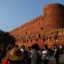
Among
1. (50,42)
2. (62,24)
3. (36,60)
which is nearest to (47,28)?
(62,24)

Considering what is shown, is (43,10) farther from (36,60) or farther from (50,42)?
(36,60)

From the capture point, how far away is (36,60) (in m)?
9.65

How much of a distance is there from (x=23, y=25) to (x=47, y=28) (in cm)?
773

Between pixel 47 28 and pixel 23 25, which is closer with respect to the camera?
pixel 47 28

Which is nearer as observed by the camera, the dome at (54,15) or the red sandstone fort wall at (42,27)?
the red sandstone fort wall at (42,27)

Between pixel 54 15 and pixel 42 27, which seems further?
pixel 42 27

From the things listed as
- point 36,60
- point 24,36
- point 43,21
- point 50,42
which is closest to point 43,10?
point 43,21

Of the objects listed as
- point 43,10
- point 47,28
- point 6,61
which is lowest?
point 6,61

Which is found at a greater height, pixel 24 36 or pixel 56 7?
→ pixel 56 7

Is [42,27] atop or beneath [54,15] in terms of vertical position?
beneath

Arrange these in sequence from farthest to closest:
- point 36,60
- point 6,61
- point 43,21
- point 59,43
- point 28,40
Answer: point 43,21 < point 28,40 < point 59,43 < point 36,60 < point 6,61

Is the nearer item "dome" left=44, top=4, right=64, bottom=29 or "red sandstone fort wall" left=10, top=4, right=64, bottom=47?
"red sandstone fort wall" left=10, top=4, right=64, bottom=47

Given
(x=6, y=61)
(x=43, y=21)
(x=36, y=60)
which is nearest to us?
(x=6, y=61)

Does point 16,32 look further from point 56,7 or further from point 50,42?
point 50,42
